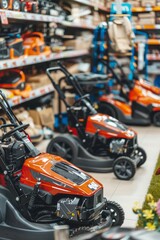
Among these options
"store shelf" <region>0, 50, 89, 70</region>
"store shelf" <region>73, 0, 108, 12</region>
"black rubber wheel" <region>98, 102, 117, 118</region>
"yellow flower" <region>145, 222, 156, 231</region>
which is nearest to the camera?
"yellow flower" <region>145, 222, 156, 231</region>

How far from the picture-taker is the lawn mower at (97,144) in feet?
13.3

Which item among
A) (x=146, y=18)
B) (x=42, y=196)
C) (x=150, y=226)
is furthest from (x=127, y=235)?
(x=146, y=18)

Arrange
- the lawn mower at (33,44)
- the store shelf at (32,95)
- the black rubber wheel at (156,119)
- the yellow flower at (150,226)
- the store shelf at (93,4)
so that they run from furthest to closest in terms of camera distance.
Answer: the store shelf at (93,4) < the black rubber wheel at (156,119) < the lawn mower at (33,44) < the store shelf at (32,95) < the yellow flower at (150,226)

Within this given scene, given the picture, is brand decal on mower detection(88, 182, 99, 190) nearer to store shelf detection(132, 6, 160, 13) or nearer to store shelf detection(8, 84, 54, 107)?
store shelf detection(8, 84, 54, 107)

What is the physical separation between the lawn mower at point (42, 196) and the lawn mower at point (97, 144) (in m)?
1.35

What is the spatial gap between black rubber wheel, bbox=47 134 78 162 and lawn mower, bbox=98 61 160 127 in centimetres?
205

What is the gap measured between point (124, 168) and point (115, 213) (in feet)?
3.90

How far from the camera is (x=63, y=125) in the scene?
18.9 feet

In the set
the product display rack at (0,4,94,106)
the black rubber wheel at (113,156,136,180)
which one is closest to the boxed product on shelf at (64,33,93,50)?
the product display rack at (0,4,94,106)

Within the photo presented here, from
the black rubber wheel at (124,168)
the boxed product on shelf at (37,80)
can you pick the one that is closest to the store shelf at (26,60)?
the boxed product on shelf at (37,80)

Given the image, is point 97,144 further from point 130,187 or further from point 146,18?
point 146,18

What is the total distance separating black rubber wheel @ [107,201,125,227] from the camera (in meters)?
2.74

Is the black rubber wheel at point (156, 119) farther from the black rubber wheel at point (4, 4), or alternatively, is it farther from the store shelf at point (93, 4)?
the black rubber wheel at point (4, 4)

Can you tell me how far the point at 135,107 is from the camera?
20.4ft
